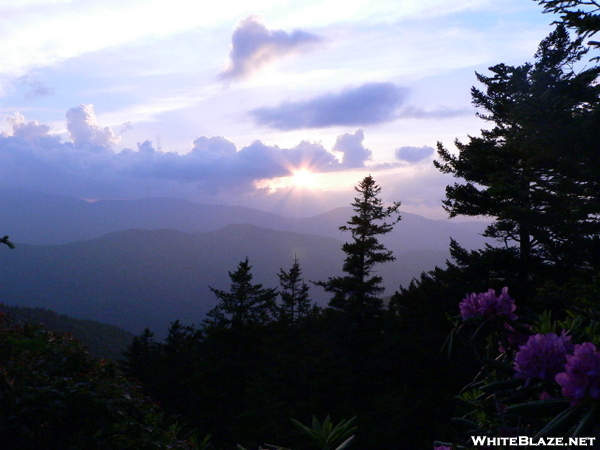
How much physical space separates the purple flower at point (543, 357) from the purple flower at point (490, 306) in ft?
3.05

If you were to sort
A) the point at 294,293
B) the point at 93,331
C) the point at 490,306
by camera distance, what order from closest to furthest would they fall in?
1. the point at 490,306
2. the point at 294,293
3. the point at 93,331

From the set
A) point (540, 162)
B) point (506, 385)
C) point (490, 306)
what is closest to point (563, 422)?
point (506, 385)

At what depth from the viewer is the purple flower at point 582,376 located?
172 centimetres

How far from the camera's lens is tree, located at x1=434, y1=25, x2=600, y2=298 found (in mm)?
12438

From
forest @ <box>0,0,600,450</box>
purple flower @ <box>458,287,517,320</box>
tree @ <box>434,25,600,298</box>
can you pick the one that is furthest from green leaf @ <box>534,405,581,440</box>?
tree @ <box>434,25,600,298</box>

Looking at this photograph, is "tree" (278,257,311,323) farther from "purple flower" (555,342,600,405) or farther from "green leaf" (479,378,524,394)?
"purple flower" (555,342,600,405)

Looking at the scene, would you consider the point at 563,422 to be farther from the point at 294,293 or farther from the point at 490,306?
the point at 294,293

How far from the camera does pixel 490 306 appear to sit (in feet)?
10.0

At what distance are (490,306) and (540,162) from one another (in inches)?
549

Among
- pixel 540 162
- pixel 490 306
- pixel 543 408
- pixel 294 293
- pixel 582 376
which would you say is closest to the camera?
pixel 582 376

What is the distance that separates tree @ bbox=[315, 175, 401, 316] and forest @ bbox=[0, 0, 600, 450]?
10cm

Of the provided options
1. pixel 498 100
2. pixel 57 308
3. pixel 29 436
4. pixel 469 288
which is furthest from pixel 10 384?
pixel 57 308

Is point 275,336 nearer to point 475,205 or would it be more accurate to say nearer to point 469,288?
point 469,288

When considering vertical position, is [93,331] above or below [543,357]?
below
